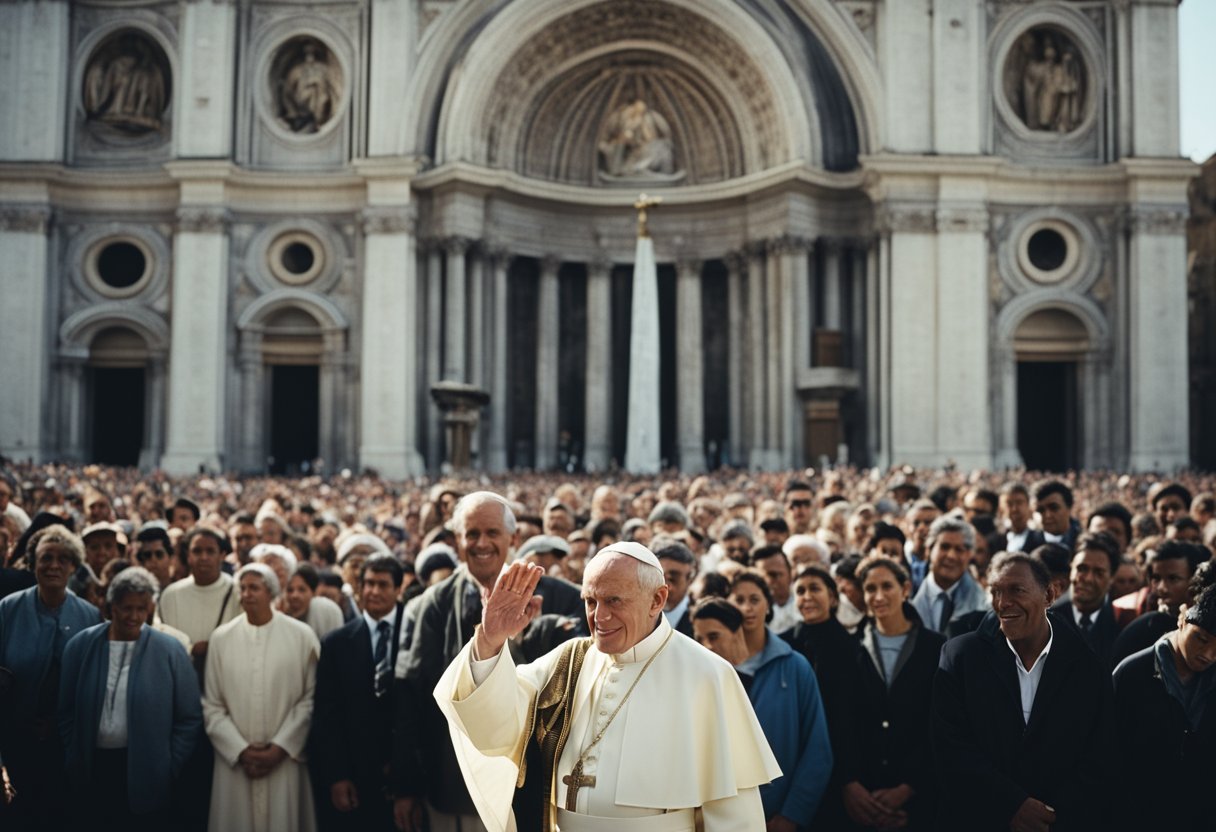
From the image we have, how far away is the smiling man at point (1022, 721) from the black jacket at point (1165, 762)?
0.35 m

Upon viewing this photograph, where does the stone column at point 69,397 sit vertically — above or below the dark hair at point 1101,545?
above

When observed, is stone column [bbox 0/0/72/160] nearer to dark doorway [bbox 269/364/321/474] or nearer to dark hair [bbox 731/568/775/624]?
dark doorway [bbox 269/364/321/474]

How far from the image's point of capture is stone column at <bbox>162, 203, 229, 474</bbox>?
31.2 m

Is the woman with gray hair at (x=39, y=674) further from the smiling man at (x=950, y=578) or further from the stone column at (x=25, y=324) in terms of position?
the stone column at (x=25, y=324)

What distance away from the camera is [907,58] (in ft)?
102

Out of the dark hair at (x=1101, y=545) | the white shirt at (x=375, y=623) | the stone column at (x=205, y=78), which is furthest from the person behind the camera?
the stone column at (x=205, y=78)

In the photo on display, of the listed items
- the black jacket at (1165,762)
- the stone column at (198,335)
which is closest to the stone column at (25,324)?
the stone column at (198,335)

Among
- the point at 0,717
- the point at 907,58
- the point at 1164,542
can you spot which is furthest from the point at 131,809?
the point at 907,58

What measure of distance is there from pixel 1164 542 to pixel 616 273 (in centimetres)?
2908

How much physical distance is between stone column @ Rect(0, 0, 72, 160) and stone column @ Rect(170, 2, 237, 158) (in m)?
3.54

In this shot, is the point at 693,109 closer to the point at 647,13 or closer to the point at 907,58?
the point at 647,13

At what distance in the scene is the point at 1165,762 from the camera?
5.46 m

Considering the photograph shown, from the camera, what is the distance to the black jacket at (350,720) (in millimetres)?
6957

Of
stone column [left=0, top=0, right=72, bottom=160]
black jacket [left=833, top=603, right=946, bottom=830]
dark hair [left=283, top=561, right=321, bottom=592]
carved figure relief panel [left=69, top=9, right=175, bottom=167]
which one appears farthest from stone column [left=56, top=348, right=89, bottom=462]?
black jacket [left=833, top=603, right=946, bottom=830]
